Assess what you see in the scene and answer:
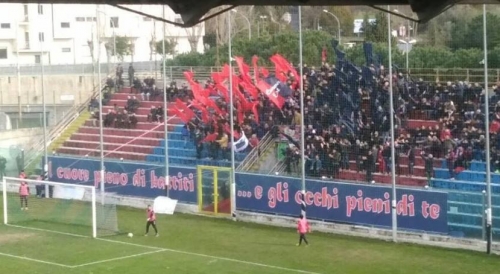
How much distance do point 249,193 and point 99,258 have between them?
7.13 m

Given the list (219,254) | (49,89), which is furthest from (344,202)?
(49,89)

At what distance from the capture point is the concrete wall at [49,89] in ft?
146

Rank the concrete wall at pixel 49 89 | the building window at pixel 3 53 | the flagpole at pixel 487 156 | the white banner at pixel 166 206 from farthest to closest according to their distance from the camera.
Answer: the building window at pixel 3 53
the concrete wall at pixel 49 89
the white banner at pixel 166 206
the flagpole at pixel 487 156

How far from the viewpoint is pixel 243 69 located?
3244cm

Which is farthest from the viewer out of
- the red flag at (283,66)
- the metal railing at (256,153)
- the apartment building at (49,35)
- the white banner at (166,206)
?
the apartment building at (49,35)

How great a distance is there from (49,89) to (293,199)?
65.8 feet

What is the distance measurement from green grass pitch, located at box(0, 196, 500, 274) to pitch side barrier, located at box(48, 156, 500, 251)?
1.78 ft

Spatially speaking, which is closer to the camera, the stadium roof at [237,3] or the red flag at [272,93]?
Result: the stadium roof at [237,3]

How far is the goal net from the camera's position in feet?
95.2

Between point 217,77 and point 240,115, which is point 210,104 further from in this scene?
point 240,115

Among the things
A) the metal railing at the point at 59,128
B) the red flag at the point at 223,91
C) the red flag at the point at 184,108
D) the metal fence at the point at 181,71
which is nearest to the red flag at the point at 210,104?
the red flag at the point at 223,91

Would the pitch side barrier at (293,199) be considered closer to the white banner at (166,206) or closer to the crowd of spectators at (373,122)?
the white banner at (166,206)

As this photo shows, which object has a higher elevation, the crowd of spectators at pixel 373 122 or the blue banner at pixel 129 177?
the crowd of spectators at pixel 373 122

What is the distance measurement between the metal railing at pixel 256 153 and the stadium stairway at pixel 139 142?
39 cm
